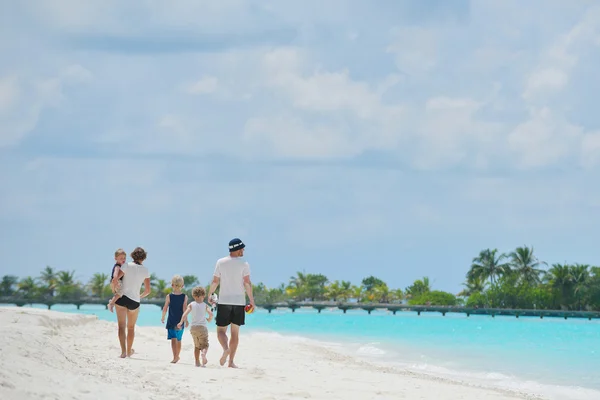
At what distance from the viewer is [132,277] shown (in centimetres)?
1006

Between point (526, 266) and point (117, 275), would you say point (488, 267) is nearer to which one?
point (526, 266)

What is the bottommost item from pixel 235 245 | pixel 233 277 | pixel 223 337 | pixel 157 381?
pixel 157 381

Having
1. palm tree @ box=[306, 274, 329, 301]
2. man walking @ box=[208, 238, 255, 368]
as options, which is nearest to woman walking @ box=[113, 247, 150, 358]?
man walking @ box=[208, 238, 255, 368]

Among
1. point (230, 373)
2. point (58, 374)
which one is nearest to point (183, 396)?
point (58, 374)

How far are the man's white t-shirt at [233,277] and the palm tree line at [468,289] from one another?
8764cm

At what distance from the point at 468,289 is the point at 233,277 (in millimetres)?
101189

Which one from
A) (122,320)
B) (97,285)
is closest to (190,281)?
(97,285)

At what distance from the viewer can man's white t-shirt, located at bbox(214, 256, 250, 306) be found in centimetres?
973

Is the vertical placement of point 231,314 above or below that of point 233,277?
below

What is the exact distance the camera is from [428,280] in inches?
4680

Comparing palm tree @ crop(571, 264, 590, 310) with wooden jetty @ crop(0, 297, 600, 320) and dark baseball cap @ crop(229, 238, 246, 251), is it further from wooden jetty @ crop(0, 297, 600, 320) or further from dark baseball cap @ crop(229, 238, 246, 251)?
dark baseball cap @ crop(229, 238, 246, 251)

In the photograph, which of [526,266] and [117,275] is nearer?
[117,275]

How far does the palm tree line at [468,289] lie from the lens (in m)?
90.1

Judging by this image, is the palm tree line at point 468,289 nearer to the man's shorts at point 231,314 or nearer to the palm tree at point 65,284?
the palm tree at point 65,284
